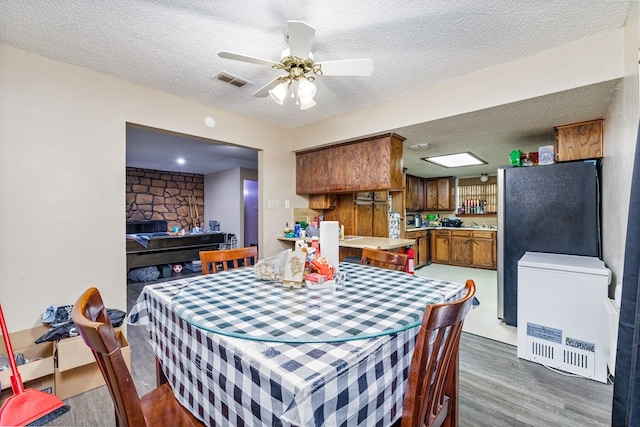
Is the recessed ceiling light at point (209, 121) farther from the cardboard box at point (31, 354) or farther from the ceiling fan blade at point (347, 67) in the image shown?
the cardboard box at point (31, 354)

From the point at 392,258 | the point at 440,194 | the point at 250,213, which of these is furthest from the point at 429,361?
the point at 250,213

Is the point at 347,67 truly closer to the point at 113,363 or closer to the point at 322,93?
the point at 322,93

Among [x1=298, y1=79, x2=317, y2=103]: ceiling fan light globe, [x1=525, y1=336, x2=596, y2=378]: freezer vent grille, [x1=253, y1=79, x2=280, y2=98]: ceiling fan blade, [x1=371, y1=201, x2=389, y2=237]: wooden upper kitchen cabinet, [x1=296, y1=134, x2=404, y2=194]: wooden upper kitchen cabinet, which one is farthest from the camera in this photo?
[x1=371, y1=201, x2=389, y2=237]: wooden upper kitchen cabinet

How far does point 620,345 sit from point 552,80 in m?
1.91

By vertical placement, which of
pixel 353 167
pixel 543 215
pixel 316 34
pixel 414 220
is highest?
pixel 316 34

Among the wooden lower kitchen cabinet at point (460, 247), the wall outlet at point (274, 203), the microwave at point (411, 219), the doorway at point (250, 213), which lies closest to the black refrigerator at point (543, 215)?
the wall outlet at point (274, 203)

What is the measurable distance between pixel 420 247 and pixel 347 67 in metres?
4.52

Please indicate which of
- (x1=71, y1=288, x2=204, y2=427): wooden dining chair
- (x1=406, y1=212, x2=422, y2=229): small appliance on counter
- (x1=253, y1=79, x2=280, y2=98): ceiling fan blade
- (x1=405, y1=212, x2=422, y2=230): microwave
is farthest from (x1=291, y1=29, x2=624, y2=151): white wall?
(x1=405, y1=212, x2=422, y2=230): microwave

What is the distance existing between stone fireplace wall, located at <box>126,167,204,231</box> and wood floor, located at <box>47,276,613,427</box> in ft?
15.8

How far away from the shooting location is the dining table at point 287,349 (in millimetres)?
682

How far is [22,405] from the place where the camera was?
1.29 m

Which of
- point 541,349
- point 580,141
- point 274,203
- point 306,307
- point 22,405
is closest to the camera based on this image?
point 306,307

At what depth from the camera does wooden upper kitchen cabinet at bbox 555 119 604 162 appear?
96.2 inches

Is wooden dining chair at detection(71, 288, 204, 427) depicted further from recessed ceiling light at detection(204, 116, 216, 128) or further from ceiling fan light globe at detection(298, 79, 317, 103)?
recessed ceiling light at detection(204, 116, 216, 128)
